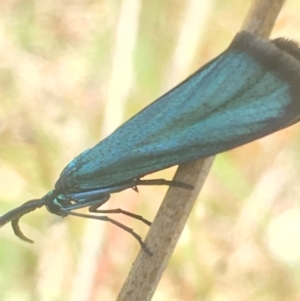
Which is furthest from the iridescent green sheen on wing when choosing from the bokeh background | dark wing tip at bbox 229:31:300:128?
the bokeh background

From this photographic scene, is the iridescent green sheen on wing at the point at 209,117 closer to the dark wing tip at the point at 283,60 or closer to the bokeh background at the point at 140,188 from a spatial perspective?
the dark wing tip at the point at 283,60

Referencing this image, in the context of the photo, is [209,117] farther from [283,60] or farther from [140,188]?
[140,188]

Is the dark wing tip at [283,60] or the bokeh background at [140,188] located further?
the bokeh background at [140,188]

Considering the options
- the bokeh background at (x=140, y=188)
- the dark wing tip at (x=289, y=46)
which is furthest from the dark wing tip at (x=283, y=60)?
the bokeh background at (x=140, y=188)

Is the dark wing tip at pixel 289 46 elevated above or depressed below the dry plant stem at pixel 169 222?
above

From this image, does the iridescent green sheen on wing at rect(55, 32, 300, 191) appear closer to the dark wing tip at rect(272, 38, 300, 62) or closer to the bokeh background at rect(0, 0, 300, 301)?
the dark wing tip at rect(272, 38, 300, 62)

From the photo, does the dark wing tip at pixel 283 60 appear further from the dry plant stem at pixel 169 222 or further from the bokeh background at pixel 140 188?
the bokeh background at pixel 140 188

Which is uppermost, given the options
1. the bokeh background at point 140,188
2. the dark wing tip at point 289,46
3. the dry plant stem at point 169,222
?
the bokeh background at point 140,188
